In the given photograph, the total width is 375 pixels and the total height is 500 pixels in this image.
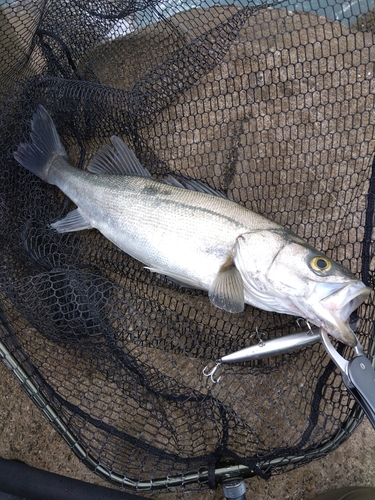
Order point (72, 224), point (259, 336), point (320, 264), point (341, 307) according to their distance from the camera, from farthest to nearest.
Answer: point (72, 224) → point (259, 336) → point (320, 264) → point (341, 307)

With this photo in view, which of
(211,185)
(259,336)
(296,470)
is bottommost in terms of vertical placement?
(296,470)

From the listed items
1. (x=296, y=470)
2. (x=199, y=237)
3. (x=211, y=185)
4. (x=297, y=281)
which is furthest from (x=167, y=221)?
(x=296, y=470)

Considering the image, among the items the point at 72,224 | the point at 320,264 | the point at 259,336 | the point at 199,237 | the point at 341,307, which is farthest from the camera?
the point at 72,224

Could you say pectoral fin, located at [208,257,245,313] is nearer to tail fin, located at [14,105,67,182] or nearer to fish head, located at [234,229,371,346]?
fish head, located at [234,229,371,346]

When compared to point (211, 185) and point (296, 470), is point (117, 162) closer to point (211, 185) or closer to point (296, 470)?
point (211, 185)

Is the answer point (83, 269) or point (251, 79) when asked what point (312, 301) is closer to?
point (83, 269)

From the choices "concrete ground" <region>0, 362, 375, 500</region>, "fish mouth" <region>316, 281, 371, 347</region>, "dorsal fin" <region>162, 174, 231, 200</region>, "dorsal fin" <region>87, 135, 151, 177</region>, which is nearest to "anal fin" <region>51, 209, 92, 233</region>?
"dorsal fin" <region>87, 135, 151, 177</region>

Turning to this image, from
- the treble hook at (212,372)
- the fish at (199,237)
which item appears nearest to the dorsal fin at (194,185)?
the fish at (199,237)
